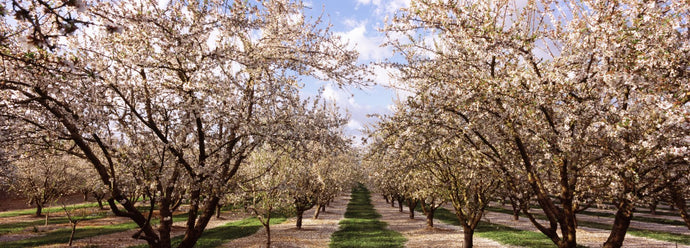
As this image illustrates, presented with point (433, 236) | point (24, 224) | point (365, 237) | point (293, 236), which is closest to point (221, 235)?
point (293, 236)

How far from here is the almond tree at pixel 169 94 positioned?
5.92 metres

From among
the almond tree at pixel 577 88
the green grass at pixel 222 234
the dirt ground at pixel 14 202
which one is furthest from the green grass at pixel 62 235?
the almond tree at pixel 577 88

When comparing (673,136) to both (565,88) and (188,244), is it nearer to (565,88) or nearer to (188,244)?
(565,88)

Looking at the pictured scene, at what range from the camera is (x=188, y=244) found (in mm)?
7203

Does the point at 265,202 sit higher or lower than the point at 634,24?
lower

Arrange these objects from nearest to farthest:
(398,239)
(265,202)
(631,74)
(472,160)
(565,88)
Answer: (631,74), (565,88), (472,160), (265,202), (398,239)

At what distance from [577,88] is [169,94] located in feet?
26.8

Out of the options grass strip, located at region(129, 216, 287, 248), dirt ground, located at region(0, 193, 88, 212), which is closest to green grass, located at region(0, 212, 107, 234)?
grass strip, located at region(129, 216, 287, 248)

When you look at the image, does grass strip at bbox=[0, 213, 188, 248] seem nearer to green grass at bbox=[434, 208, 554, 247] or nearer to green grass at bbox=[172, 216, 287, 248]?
green grass at bbox=[172, 216, 287, 248]

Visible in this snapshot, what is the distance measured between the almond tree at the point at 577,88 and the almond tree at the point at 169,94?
248cm

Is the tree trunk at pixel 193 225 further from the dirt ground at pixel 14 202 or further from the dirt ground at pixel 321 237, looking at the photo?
the dirt ground at pixel 14 202

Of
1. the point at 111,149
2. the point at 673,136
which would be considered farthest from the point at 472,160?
the point at 111,149

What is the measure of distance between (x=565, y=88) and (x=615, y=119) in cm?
91

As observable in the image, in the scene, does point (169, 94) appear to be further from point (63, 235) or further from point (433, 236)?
point (63, 235)
